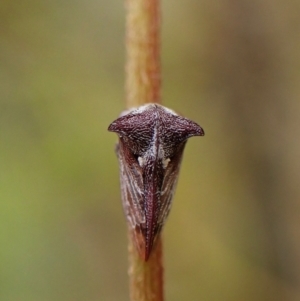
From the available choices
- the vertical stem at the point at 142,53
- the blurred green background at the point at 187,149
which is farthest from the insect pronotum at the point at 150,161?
the blurred green background at the point at 187,149

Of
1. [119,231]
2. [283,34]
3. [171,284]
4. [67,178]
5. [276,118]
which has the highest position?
[283,34]

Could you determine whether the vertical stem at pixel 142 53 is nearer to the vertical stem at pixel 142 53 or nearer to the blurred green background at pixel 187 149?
the vertical stem at pixel 142 53

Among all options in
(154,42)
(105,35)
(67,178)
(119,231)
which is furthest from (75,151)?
(154,42)

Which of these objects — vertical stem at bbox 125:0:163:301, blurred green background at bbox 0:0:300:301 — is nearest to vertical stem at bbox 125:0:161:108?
vertical stem at bbox 125:0:163:301

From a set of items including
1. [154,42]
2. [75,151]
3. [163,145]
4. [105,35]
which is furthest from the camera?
Answer: [105,35]

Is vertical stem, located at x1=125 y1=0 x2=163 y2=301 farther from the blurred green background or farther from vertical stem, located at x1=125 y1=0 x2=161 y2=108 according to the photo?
the blurred green background

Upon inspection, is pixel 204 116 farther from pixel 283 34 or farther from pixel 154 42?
pixel 154 42

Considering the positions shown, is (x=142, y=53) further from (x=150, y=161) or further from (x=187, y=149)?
(x=187, y=149)
